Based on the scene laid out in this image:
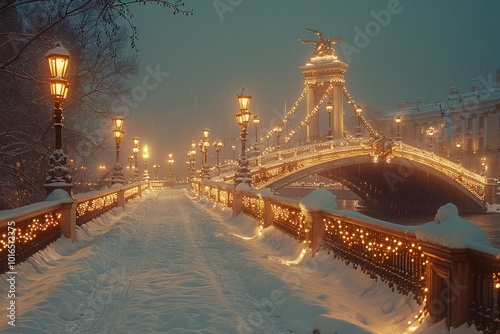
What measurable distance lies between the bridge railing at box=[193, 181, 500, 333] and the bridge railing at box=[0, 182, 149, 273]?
496 cm

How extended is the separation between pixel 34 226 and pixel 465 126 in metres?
81.6

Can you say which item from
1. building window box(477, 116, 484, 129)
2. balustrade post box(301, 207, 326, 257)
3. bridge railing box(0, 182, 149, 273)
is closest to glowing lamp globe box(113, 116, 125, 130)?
bridge railing box(0, 182, 149, 273)

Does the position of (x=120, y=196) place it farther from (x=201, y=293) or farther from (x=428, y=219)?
(x=428, y=219)

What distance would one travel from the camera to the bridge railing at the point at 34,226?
27.3 feet

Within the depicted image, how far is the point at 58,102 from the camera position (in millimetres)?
12812

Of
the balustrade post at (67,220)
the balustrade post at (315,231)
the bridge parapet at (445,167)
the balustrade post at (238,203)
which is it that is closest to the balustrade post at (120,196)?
the balustrade post at (238,203)

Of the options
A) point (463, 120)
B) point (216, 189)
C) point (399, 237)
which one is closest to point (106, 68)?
point (216, 189)

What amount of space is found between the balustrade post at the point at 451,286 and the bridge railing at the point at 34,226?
19.4 ft

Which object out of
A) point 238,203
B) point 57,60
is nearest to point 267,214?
point 238,203

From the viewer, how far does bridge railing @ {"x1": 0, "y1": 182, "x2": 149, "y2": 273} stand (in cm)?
832

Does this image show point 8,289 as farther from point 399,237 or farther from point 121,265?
point 399,237

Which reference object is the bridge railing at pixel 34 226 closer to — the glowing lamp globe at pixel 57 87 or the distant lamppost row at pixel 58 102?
the distant lamppost row at pixel 58 102

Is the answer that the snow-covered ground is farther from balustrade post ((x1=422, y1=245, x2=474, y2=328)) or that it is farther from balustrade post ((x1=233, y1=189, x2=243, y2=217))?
balustrade post ((x1=233, y1=189, x2=243, y2=217))

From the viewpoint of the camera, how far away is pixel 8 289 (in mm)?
7867
